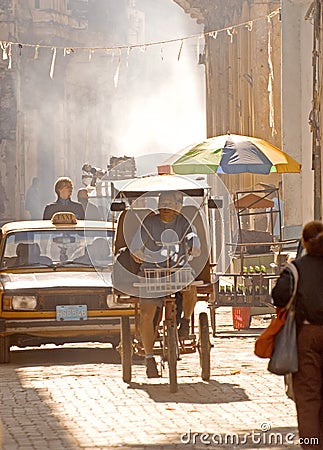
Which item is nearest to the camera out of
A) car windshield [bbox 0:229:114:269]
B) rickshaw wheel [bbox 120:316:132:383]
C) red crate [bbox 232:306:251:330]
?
rickshaw wheel [bbox 120:316:132:383]

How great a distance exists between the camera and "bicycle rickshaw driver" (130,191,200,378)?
40.1ft

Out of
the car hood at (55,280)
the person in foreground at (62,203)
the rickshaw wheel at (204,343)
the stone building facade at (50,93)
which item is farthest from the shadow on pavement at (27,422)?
the stone building facade at (50,93)

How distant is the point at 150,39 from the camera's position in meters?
69.7

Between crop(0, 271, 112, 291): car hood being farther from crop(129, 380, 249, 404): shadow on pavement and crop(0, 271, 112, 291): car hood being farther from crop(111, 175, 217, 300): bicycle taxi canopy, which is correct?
crop(129, 380, 249, 404): shadow on pavement

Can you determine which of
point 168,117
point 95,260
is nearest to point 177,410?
point 95,260

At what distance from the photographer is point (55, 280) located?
14.5 m

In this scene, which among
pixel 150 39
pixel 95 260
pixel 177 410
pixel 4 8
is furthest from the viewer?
pixel 150 39

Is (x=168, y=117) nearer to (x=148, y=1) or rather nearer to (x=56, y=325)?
(x=148, y=1)

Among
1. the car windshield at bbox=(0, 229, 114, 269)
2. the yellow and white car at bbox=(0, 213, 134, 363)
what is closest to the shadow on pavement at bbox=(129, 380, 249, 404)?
the yellow and white car at bbox=(0, 213, 134, 363)

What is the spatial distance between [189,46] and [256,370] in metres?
47.4

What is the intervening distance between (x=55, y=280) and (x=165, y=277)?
109 inches

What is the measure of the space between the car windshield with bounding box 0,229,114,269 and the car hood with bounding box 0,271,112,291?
0.86ft

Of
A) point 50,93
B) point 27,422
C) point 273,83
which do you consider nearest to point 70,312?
point 27,422

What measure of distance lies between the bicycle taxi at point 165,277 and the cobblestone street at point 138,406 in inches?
12.1
